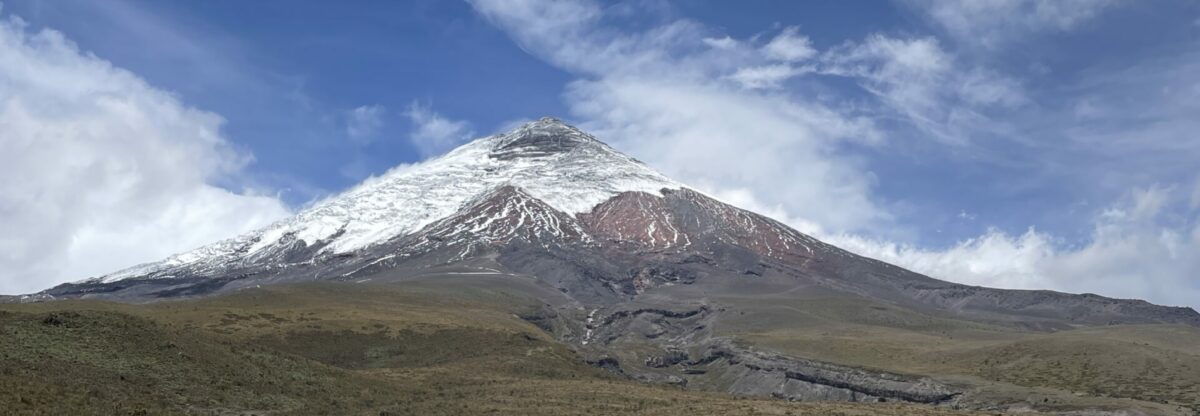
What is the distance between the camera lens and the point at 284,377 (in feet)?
194

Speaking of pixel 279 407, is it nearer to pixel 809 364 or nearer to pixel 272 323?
pixel 272 323

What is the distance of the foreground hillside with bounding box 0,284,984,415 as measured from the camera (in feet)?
150

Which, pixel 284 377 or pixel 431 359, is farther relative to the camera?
pixel 431 359

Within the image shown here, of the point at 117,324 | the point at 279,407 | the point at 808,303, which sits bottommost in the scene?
the point at 279,407

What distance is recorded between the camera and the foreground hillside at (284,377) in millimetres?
45625

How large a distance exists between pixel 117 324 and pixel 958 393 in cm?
7929

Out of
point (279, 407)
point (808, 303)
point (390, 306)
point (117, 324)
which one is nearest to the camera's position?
point (279, 407)

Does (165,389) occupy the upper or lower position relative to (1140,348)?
lower

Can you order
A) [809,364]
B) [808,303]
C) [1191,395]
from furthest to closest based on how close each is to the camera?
[808,303]
[809,364]
[1191,395]

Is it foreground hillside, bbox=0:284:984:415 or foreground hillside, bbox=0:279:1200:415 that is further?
foreground hillside, bbox=0:279:1200:415

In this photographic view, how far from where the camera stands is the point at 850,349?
432 ft

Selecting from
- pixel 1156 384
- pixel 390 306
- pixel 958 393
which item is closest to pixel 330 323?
pixel 390 306

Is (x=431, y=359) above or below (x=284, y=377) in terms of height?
above

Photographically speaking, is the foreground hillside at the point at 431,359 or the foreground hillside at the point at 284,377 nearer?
the foreground hillside at the point at 284,377
